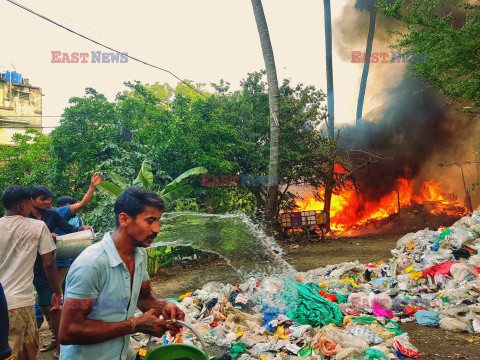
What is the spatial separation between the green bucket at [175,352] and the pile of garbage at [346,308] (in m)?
2.31

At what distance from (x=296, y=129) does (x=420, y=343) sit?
418 inches

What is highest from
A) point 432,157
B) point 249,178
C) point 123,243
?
point 432,157

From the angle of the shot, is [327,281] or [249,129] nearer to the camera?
[327,281]

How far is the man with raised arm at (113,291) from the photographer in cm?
158

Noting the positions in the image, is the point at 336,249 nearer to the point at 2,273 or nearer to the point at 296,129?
the point at 296,129

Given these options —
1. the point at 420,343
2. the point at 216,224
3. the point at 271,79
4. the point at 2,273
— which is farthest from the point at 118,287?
the point at 271,79

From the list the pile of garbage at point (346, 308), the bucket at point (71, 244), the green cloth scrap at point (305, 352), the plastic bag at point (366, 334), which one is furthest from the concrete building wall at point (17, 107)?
the plastic bag at point (366, 334)

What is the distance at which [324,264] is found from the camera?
9.34 m

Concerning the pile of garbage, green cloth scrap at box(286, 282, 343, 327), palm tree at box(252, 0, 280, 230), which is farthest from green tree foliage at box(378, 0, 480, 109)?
green cloth scrap at box(286, 282, 343, 327)

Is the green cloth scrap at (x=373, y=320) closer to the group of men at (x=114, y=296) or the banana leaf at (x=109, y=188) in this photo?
the group of men at (x=114, y=296)

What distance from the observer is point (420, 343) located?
4.26 m

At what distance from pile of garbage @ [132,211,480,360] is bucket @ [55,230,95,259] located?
1.52 m

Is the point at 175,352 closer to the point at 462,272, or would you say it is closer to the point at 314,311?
the point at 314,311

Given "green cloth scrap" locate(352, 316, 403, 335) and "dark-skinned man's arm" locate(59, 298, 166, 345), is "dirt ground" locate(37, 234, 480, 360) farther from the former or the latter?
"dark-skinned man's arm" locate(59, 298, 166, 345)
